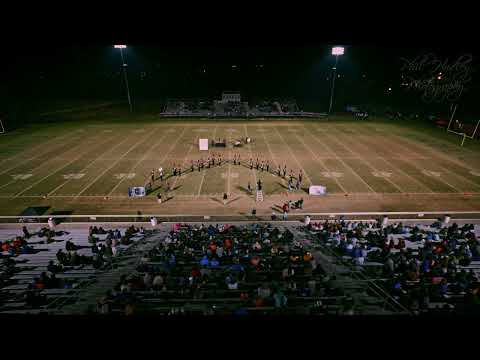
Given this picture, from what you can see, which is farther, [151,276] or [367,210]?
[367,210]

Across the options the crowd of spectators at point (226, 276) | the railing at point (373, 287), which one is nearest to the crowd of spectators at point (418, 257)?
the railing at point (373, 287)

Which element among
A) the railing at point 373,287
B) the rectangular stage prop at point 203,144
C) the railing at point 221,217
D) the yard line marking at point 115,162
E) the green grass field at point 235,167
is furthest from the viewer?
the rectangular stage prop at point 203,144

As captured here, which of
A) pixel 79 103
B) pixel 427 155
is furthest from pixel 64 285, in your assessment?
pixel 79 103

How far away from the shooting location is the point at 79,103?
65625mm

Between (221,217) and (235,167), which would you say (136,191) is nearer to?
(221,217)

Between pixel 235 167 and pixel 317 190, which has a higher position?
pixel 317 190

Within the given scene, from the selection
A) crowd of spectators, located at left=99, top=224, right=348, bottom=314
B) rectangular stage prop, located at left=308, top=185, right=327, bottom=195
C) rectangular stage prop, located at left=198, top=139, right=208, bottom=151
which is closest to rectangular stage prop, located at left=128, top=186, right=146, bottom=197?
crowd of spectators, located at left=99, top=224, right=348, bottom=314

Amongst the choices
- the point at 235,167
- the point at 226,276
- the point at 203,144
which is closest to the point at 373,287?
the point at 226,276

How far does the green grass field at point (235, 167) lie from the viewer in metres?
20.8

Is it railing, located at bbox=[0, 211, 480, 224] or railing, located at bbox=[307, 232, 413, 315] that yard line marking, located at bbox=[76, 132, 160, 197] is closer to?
railing, located at bbox=[0, 211, 480, 224]

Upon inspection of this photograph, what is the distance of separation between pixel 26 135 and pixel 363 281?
44575mm

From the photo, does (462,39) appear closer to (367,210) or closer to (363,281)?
(363,281)

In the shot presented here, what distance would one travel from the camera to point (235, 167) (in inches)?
1100

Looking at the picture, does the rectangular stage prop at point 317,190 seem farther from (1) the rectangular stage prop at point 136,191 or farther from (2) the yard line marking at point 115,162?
(2) the yard line marking at point 115,162
